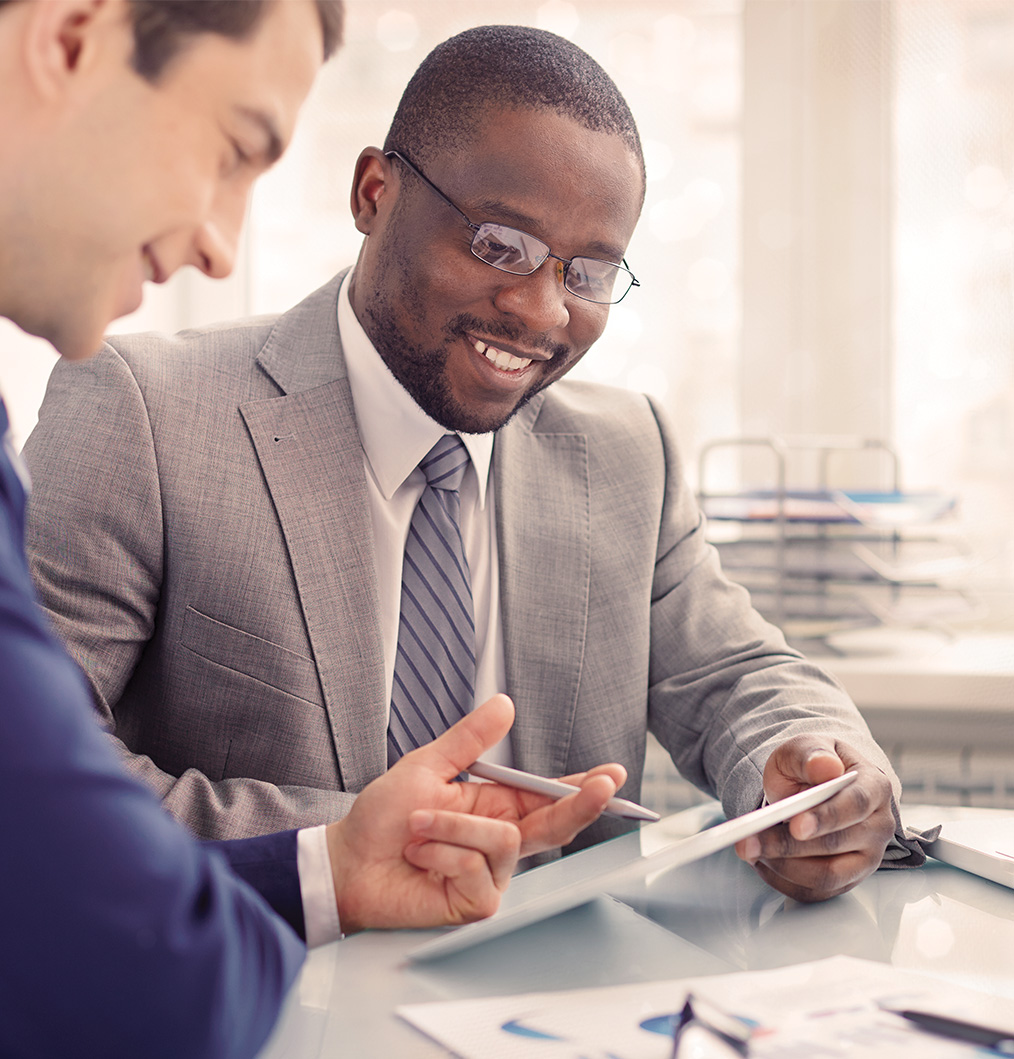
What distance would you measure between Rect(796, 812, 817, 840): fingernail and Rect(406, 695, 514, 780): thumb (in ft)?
0.96

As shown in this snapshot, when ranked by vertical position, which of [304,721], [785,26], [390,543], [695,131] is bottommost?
[304,721]

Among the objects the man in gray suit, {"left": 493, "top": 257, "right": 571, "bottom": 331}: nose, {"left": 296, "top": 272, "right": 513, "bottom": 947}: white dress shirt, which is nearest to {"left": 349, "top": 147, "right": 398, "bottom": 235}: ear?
the man in gray suit

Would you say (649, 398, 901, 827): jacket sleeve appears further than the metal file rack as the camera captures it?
No

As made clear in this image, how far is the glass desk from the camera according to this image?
0.64 meters

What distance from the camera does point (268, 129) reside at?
61 cm

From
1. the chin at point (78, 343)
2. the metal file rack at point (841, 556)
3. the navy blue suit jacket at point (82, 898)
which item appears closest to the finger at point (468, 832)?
the navy blue suit jacket at point (82, 898)

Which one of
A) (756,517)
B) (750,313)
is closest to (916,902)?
(756,517)

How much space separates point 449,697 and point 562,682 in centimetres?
17

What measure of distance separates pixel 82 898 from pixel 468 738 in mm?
389

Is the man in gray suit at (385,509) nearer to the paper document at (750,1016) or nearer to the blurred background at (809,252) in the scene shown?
the paper document at (750,1016)

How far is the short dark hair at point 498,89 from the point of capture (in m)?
1.15

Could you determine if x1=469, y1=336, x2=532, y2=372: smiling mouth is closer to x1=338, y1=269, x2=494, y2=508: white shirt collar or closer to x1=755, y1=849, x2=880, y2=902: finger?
x1=338, y1=269, x2=494, y2=508: white shirt collar

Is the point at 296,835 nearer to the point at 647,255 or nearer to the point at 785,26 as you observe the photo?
the point at 647,255

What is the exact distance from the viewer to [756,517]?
6.13 feet
